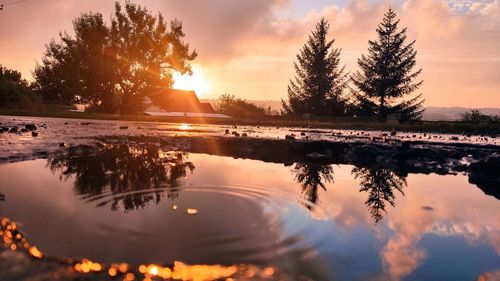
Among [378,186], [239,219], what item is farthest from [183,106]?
[239,219]

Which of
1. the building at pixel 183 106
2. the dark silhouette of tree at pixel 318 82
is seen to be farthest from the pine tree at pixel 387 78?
the building at pixel 183 106

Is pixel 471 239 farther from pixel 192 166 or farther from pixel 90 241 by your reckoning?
pixel 192 166

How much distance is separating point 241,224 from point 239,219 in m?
0.20

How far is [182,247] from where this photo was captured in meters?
3.77

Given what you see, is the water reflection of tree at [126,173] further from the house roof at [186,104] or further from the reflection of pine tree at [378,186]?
the house roof at [186,104]

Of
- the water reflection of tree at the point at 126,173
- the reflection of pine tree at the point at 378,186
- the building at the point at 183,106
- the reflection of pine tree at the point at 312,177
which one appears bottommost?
the reflection of pine tree at the point at 378,186

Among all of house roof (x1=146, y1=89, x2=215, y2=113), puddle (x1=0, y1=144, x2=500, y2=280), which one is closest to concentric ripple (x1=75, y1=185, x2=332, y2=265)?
puddle (x1=0, y1=144, x2=500, y2=280)

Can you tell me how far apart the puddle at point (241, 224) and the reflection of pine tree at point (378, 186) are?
41 mm

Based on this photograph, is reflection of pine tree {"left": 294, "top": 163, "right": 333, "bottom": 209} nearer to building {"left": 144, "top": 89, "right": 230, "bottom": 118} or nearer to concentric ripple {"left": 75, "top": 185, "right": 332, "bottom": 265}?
concentric ripple {"left": 75, "top": 185, "right": 332, "bottom": 265}

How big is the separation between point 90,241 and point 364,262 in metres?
2.61

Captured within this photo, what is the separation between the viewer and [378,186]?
25.3 feet

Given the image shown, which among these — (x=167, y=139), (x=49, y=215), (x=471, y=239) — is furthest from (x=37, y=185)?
(x=167, y=139)

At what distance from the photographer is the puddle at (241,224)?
3.37 meters

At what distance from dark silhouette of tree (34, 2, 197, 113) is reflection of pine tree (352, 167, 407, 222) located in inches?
1641
